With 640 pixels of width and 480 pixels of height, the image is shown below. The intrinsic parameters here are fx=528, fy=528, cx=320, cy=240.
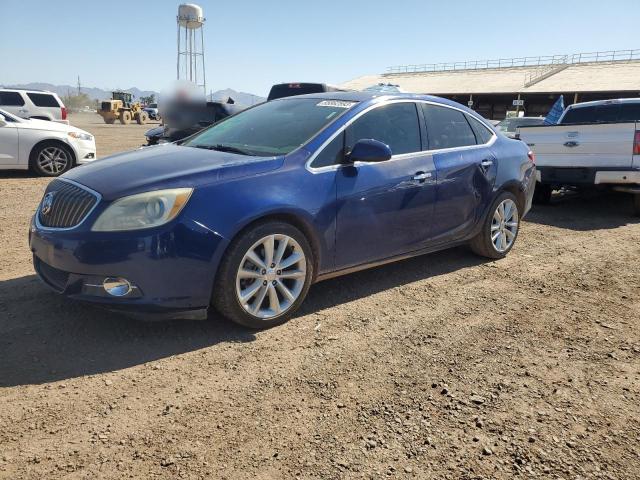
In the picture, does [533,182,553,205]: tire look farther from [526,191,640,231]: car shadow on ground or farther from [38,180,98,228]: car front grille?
[38,180,98,228]: car front grille

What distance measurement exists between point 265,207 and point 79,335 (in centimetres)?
145

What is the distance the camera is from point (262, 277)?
3527 mm

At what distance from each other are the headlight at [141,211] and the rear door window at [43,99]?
54.4 feet

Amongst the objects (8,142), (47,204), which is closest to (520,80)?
(8,142)

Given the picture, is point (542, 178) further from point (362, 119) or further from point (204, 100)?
point (204, 100)

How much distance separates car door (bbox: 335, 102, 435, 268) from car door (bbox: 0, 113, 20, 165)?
8.11 meters

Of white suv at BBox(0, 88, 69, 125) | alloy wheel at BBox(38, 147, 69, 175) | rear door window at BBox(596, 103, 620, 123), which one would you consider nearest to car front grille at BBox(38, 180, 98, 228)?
alloy wheel at BBox(38, 147, 69, 175)

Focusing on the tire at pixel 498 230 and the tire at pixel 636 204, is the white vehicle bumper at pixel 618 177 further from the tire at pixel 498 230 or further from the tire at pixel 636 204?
the tire at pixel 498 230

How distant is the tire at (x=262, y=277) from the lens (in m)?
3.36

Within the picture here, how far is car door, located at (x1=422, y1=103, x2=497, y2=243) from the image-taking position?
466 centimetres

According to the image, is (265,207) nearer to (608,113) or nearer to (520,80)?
(608,113)

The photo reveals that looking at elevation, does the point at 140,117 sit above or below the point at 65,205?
above

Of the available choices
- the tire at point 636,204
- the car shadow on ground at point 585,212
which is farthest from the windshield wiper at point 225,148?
the tire at point 636,204

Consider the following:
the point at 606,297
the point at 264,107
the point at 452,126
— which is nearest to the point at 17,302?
the point at 264,107
